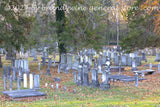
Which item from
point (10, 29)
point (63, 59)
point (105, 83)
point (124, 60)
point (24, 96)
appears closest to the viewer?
point (24, 96)

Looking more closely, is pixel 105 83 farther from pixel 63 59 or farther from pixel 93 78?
pixel 63 59

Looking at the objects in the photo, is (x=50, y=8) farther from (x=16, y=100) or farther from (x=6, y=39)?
(x=16, y=100)

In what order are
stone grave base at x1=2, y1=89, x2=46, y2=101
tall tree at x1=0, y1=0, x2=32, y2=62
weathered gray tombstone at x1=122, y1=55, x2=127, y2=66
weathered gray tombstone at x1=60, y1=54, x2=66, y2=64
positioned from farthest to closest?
1. weathered gray tombstone at x1=122, y1=55, x2=127, y2=66
2. weathered gray tombstone at x1=60, y1=54, x2=66, y2=64
3. tall tree at x1=0, y1=0, x2=32, y2=62
4. stone grave base at x1=2, y1=89, x2=46, y2=101

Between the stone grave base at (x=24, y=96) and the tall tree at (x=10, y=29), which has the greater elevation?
the tall tree at (x=10, y=29)

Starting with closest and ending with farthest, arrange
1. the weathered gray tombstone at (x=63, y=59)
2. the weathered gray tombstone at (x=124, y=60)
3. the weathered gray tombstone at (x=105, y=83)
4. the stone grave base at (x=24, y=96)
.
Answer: the stone grave base at (x=24, y=96)
the weathered gray tombstone at (x=105, y=83)
the weathered gray tombstone at (x=63, y=59)
the weathered gray tombstone at (x=124, y=60)

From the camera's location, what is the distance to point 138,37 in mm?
24438

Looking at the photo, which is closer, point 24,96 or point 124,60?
point 24,96

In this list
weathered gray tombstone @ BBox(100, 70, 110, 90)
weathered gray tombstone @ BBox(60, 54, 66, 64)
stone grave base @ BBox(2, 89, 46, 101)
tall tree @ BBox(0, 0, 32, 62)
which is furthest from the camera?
weathered gray tombstone @ BBox(60, 54, 66, 64)

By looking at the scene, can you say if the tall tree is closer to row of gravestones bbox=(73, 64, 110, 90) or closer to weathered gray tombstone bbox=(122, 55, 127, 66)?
row of gravestones bbox=(73, 64, 110, 90)

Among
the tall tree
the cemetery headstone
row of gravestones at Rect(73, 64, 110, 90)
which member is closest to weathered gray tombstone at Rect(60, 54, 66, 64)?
the tall tree

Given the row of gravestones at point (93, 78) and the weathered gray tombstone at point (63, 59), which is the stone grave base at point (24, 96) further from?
the weathered gray tombstone at point (63, 59)

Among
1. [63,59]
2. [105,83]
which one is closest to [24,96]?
[105,83]

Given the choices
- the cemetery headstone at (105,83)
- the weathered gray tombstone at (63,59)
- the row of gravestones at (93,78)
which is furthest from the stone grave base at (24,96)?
the weathered gray tombstone at (63,59)

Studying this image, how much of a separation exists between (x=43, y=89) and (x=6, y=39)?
866 cm
